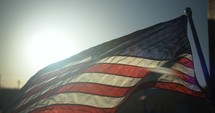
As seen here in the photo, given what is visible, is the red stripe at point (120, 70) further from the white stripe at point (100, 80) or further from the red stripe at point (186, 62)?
the red stripe at point (186, 62)

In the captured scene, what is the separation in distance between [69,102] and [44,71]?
5.25 feet

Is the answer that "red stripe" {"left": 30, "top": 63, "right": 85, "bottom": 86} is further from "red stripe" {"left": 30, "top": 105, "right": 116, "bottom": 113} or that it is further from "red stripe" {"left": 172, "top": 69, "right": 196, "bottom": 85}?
"red stripe" {"left": 172, "top": 69, "right": 196, "bottom": 85}

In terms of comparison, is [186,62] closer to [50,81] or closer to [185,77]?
[185,77]

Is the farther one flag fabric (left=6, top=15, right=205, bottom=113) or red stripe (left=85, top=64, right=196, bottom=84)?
red stripe (left=85, top=64, right=196, bottom=84)

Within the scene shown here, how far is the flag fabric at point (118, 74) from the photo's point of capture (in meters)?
Answer: 6.34

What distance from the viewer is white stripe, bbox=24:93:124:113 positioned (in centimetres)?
623

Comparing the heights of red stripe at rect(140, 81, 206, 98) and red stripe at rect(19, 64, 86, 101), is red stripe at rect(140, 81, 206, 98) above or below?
below

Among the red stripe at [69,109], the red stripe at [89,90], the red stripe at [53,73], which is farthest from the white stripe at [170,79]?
the red stripe at [53,73]

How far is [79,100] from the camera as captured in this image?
6.30m

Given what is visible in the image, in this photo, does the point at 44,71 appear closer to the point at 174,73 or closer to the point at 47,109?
the point at 47,109

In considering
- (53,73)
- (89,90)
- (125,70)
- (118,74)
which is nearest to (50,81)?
(53,73)

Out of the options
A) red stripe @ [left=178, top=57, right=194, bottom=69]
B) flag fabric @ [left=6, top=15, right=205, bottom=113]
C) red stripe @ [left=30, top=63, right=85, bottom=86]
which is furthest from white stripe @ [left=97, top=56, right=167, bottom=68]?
red stripe @ [left=30, top=63, right=85, bottom=86]

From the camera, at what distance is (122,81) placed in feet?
21.8

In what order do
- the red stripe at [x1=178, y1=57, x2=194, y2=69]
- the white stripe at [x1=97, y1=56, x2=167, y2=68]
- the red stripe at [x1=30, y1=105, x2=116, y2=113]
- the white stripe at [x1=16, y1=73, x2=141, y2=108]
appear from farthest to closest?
1. the red stripe at [x1=178, y1=57, x2=194, y2=69]
2. the white stripe at [x1=97, y1=56, x2=167, y2=68]
3. the white stripe at [x1=16, y1=73, x2=141, y2=108]
4. the red stripe at [x1=30, y1=105, x2=116, y2=113]
